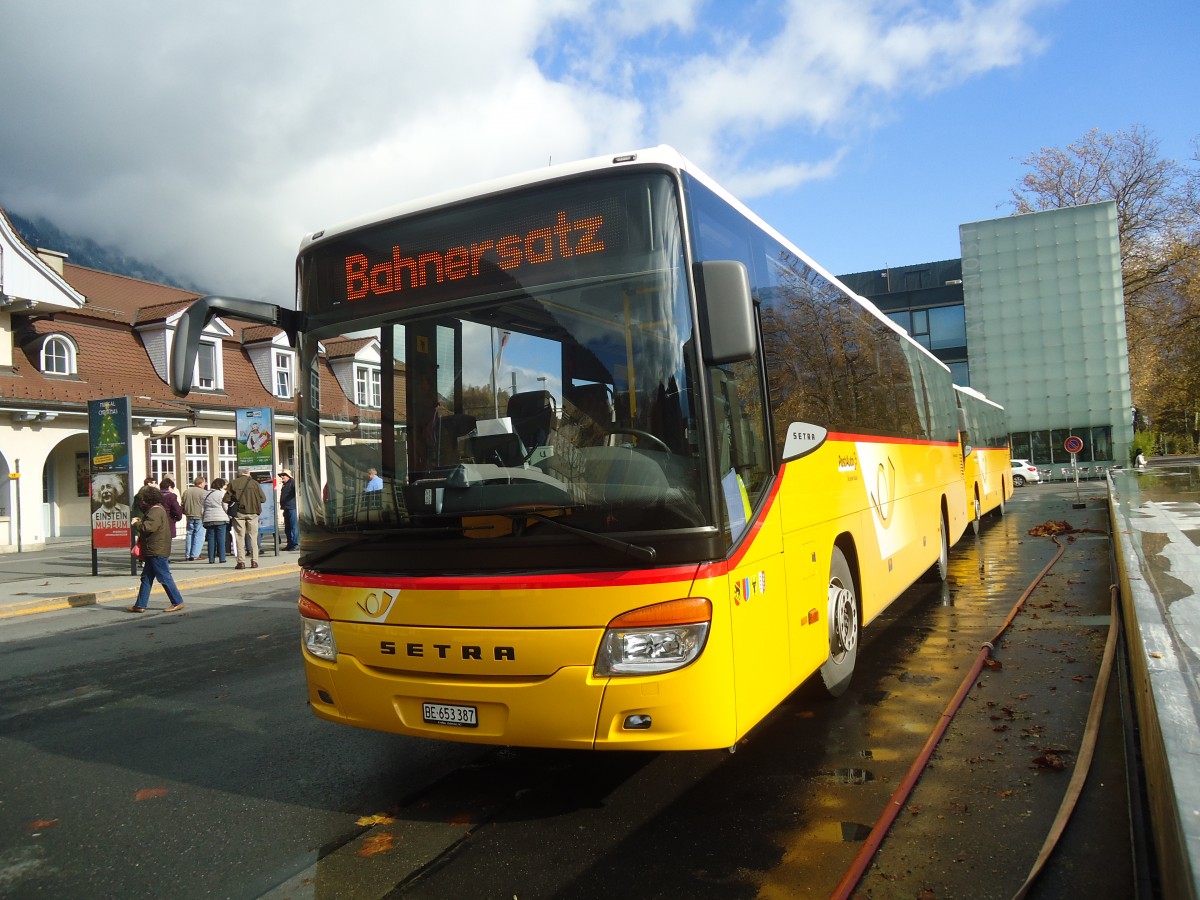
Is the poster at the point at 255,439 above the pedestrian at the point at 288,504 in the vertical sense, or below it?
above

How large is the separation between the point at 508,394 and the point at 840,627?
8.83 feet

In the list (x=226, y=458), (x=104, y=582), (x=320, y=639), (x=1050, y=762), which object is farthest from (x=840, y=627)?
(x=226, y=458)

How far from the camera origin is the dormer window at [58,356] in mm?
25203

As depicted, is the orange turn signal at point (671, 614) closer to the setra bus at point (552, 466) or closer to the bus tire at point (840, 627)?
the setra bus at point (552, 466)

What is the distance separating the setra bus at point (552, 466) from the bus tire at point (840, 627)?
0.42 meters

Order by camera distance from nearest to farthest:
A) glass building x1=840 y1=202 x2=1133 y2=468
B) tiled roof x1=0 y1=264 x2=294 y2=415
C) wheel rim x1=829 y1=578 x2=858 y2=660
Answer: wheel rim x1=829 y1=578 x2=858 y2=660 < tiled roof x1=0 y1=264 x2=294 y2=415 < glass building x1=840 y1=202 x2=1133 y2=468

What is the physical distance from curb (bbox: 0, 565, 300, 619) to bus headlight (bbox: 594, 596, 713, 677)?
9.84m

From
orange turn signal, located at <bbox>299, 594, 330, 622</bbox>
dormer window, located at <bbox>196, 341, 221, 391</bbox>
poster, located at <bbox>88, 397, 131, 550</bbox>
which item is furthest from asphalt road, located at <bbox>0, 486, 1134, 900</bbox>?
dormer window, located at <bbox>196, 341, 221, 391</bbox>

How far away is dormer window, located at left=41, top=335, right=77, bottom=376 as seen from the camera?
25.2 meters

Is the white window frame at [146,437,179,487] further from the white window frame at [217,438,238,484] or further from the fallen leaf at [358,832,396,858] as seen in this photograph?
the fallen leaf at [358,832,396,858]

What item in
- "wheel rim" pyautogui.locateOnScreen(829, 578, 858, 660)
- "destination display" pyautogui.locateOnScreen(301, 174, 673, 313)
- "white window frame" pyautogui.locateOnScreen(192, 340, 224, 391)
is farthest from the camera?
"white window frame" pyautogui.locateOnScreen(192, 340, 224, 391)

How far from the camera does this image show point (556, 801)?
164 inches

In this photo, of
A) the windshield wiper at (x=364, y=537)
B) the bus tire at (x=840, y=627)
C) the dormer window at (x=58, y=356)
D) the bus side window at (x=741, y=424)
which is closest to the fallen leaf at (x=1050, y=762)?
the bus tire at (x=840, y=627)

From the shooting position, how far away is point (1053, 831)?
11.5 ft
